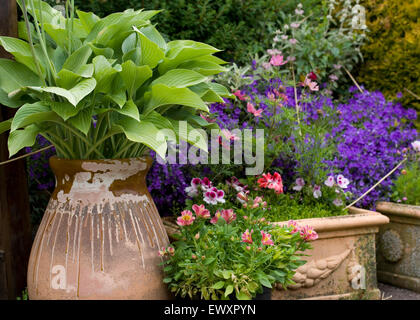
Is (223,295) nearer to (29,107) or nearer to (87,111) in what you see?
(87,111)

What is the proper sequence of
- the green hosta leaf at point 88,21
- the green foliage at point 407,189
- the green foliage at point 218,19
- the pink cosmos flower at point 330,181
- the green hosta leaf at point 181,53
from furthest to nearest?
the green foliage at point 218,19, the green foliage at point 407,189, the pink cosmos flower at point 330,181, the green hosta leaf at point 88,21, the green hosta leaf at point 181,53

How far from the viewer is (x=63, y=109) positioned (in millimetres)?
→ 1653

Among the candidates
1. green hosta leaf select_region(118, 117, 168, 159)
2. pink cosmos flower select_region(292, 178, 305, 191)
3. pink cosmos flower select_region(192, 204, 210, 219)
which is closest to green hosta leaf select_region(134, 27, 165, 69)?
green hosta leaf select_region(118, 117, 168, 159)

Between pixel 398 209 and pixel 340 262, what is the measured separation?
2.05ft

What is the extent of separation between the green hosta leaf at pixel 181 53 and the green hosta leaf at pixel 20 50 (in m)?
0.48

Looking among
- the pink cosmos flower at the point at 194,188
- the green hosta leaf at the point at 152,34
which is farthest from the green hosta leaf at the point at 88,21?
the pink cosmos flower at the point at 194,188

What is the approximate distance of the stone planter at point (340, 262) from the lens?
239cm

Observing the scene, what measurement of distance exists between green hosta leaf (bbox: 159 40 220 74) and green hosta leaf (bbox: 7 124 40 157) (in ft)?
1.82

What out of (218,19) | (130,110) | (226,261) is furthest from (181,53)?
(218,19)

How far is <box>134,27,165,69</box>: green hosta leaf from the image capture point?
173 centimetres

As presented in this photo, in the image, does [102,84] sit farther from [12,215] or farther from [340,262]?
[340,262]

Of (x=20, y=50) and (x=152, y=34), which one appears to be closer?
(x=20, y=50)

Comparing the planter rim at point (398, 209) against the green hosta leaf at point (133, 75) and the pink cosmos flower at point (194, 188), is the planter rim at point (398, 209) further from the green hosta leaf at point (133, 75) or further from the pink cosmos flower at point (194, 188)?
the green hosta leaf at point (133, 75)

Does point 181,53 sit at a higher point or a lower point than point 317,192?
higher
